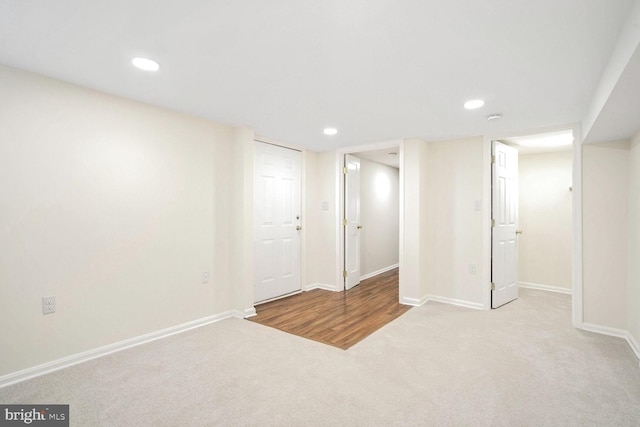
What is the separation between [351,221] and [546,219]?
2.99 meters

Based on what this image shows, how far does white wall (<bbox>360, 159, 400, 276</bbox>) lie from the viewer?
5605mm

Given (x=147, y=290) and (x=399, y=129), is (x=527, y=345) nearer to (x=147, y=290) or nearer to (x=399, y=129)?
(x=399, y=129)

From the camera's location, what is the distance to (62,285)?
2352 mm

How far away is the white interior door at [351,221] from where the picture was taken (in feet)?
15.7

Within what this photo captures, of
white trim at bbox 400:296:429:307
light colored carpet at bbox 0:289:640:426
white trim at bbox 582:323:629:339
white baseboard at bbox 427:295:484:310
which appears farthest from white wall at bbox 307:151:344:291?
white trim at bbox 582:323:629:339

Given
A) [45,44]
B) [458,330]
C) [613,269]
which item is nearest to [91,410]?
[45,44]

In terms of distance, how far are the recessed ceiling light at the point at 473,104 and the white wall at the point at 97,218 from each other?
2.52 metres

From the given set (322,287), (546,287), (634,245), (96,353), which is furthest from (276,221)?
(546,287)

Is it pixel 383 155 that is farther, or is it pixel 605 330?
pixel 383 155

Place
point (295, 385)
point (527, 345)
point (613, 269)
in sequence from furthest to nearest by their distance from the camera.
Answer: point (613, 269)
point (527, 345)
point (295, 385)

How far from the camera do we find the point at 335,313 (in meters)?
3.69

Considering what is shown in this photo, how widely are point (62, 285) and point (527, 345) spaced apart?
3.86 meters

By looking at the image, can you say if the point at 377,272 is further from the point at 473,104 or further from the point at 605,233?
the point at 473,104

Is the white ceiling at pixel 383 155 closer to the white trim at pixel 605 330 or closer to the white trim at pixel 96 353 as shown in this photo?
the white trim at pixel 605 330
